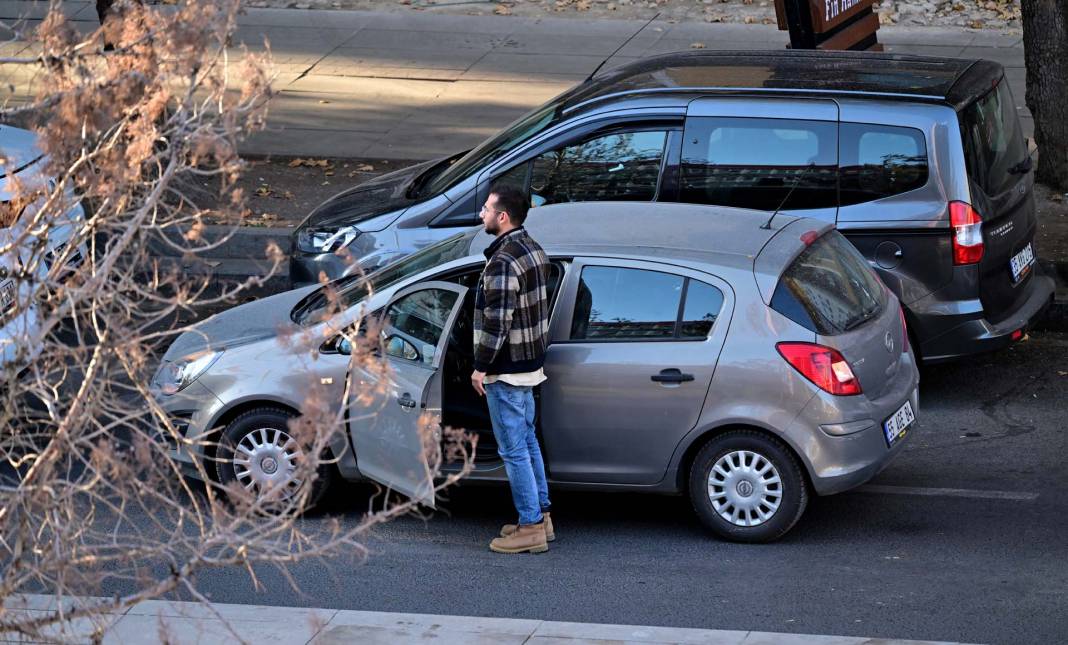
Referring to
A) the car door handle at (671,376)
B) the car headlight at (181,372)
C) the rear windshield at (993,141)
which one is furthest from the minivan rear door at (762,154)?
the car headlight at (181,372)

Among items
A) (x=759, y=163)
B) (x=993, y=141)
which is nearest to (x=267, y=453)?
(x=759, y=163)

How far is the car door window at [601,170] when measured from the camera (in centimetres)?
900

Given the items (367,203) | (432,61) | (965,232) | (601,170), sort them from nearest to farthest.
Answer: (965,232) < (601,170) < (367,203) < (432,61)

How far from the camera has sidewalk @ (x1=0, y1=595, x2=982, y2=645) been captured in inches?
234

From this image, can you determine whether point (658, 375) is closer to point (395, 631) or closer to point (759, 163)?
point (395, 631)

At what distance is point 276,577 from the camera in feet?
22.9

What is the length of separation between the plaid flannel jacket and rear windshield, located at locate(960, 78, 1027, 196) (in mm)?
3193

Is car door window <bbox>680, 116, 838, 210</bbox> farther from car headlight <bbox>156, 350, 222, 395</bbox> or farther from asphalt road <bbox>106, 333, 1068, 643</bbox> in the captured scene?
car headlight <bbox>156, 350, 222, 395</bbox>

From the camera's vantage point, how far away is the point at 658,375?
23.0 feet

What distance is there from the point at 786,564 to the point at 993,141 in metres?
3.50

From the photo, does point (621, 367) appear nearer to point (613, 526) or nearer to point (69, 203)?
point (613, 526)

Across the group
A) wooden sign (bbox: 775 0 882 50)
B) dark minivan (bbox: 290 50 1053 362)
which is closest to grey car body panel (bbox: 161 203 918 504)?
dark minivan (bbox: 290 50 1053 362)

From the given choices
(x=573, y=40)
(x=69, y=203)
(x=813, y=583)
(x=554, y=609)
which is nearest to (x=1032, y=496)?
(x=813, y=583)

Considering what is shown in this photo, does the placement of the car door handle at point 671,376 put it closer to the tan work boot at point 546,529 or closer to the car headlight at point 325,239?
the tan work boot at point 546,529
